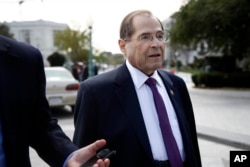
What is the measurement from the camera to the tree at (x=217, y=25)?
18312 millimetres

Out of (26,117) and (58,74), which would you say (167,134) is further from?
(58,74)

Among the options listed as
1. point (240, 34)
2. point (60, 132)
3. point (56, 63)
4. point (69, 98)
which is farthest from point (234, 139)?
point (56, 63)

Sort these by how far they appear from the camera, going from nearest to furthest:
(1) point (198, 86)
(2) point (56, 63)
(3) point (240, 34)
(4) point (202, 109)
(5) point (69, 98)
→ 1. (5) point (69, 98)
2. (4) point (202, 109)
3. (3) point (240, 34)
4. (1) point (198, 86)
5. (2) point (56, 63)

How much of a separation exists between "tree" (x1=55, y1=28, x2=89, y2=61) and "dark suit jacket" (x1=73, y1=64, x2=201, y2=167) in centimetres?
5199

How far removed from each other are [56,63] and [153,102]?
139ft

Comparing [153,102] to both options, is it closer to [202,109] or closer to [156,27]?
[156,27]

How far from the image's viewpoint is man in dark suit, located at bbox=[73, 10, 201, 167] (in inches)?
101

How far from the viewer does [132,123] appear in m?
2.58

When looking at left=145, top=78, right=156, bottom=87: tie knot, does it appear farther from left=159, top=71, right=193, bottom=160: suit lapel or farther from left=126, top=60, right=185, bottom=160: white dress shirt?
left=159, top=71, right=193, bottom=160: suit lapel

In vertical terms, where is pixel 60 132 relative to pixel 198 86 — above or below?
above

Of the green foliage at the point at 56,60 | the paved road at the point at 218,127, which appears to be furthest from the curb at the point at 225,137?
the green foliage at the point at 56,60

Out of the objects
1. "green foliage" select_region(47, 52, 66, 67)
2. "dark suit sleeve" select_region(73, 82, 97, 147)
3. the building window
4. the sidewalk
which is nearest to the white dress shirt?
"dark suit sleeve" select_region(73, 82, 97, 147)

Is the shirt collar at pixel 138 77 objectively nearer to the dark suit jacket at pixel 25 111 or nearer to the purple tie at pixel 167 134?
the purple tie at pixel 167 134

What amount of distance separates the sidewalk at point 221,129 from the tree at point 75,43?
41935mm
